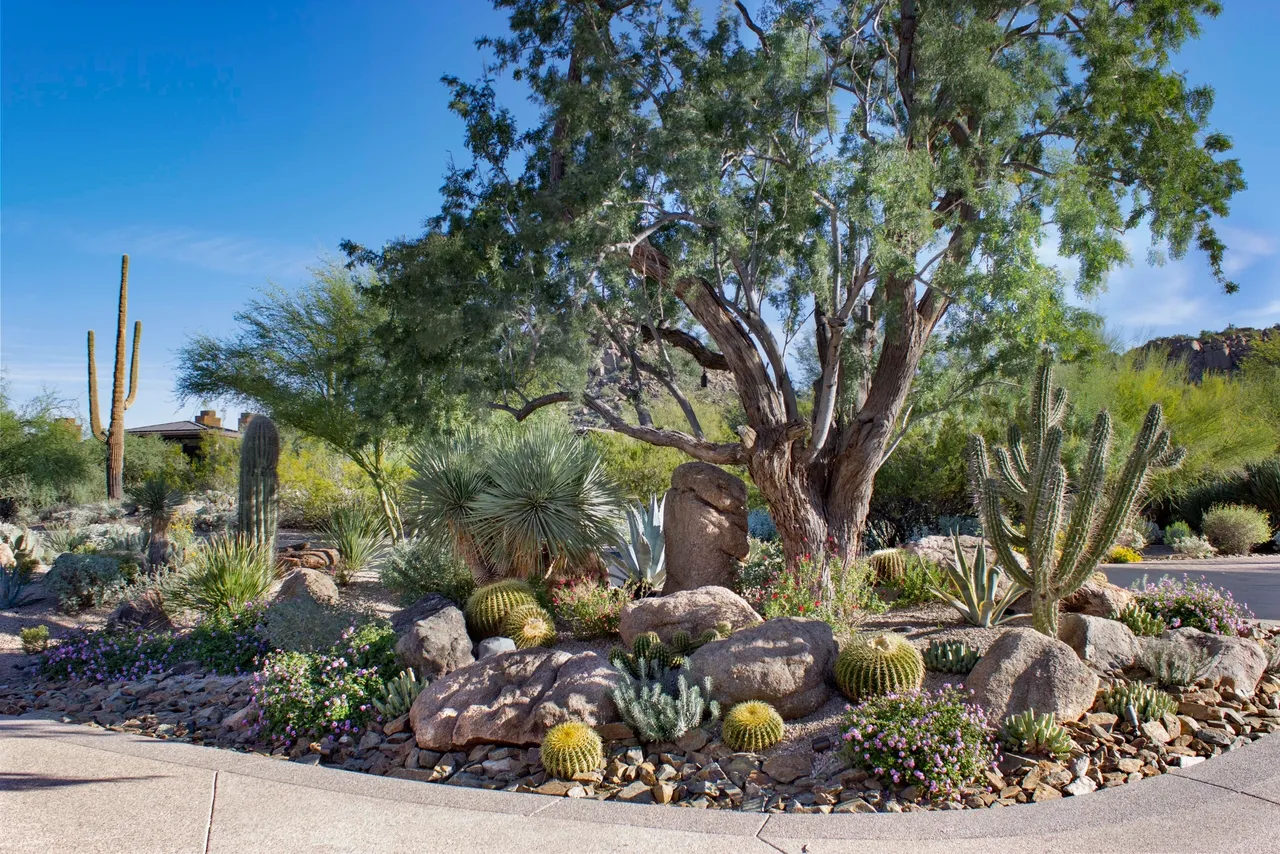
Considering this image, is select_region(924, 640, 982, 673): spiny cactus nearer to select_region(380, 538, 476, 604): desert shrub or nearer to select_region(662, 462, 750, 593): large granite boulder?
select_region(662, 462, 750, 593): large granite boulder

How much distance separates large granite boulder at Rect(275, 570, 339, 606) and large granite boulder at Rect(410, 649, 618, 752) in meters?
4.46

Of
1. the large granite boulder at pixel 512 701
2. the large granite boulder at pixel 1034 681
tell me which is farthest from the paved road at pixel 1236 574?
the large granite boulder at pixel 512 701

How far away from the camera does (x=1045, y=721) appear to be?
208 inches

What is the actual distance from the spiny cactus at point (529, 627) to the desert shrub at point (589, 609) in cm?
29

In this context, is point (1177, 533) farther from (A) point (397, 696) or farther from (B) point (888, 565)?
(A) point (397, 696)

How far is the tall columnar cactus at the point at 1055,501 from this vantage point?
6477mm

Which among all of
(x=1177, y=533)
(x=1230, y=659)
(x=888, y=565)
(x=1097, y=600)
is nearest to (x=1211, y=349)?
(x=1177, y=533)

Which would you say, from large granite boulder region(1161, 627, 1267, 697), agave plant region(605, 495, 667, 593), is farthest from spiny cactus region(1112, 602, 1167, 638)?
agave plant region(605, 495, 667, 593)

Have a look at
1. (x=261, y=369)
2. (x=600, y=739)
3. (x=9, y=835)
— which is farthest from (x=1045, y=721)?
(x=261, y=369)

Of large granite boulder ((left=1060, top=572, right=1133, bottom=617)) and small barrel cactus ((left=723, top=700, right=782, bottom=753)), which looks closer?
small barrel cactus ((left=723, top=700, right=782, bottom=753))

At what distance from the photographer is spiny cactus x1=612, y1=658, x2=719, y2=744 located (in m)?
5.66

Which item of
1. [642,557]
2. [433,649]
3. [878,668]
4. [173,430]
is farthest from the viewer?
[173,430]

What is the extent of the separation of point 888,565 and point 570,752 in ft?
19.6

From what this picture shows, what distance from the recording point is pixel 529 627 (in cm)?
805
